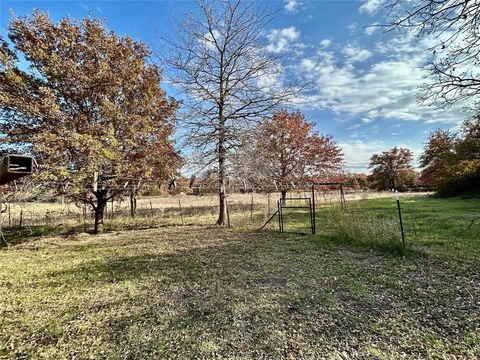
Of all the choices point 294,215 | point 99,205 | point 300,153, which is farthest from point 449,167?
point 99,205

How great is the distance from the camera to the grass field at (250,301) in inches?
96.7

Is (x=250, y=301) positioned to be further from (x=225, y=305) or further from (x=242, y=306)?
(x=225, y=305)

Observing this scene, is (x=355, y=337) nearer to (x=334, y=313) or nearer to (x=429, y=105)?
(x=334, y=313)

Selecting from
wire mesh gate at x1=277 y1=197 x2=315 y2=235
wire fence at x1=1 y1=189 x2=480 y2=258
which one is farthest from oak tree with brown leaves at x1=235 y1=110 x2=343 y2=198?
wire fence at x1=1 y1=189 x2=480 y2=258

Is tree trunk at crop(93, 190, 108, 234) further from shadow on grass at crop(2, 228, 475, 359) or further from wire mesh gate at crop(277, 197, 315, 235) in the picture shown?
wire mesh gate at crop(277, 197, 315, 235)

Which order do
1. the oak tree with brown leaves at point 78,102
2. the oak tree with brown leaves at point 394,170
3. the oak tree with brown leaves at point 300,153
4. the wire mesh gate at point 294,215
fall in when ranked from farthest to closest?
the oak tree with brown leaves at point 394,170 < the oak tree with brown leaves at point 300,153 < the wire mesh gate at point 294,215 < the oak tree with brown leaves at point 78,102

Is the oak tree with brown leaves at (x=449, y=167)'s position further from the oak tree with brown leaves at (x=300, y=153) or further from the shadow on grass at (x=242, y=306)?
the shadow on grass at (x=242, y=306)

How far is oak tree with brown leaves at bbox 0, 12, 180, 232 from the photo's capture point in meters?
7.28

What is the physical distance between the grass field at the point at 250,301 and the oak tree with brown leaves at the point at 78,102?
3.00 metres

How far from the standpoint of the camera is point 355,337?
8.38 feet

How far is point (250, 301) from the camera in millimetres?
3449

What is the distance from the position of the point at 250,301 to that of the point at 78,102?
866 centimetres

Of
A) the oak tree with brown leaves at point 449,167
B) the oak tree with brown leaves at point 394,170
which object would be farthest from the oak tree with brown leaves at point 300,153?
the oak tree with brown leaves at point 394,170

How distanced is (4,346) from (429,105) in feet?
20.0
